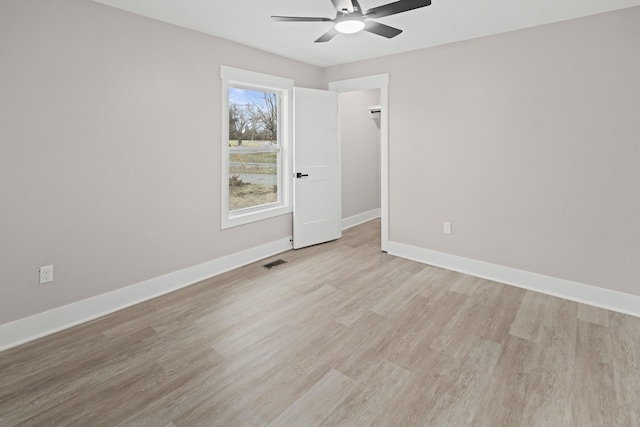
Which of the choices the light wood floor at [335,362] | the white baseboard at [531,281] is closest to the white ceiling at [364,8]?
the white baseboard at [531,281]

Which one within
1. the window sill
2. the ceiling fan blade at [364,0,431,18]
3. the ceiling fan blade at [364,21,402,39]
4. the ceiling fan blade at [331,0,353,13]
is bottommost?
the window sill

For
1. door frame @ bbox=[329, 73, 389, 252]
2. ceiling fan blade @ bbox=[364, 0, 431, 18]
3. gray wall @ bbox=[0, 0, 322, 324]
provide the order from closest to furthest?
ceiling fan blade @ bbox=[364, 0, 431, 18], gray wall @ bbox=[0, 0, 322, 324], door frame @ bbox=[329, 73, 389, 252]

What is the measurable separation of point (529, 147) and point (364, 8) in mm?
2083

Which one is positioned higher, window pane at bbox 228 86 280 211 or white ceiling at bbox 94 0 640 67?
white ceiling at bbox 94 0 640 67

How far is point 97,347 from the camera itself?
2314 mm

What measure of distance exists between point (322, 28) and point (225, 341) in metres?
3.03

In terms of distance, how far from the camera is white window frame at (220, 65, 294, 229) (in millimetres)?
3592

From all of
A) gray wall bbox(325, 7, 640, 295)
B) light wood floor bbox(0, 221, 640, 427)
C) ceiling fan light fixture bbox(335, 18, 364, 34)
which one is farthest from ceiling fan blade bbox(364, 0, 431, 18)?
light wood floor bbox(0, 221, 640, 427)

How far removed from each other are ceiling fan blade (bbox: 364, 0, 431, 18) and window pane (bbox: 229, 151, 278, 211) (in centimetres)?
224

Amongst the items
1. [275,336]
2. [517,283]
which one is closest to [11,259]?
[275,336]

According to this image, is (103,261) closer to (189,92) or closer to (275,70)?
(189,92)

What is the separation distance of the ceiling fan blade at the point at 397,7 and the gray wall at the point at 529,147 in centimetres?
165

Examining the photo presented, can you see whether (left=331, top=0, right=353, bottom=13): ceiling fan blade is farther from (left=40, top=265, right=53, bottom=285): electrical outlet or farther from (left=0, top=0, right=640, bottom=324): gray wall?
(left=40, top=265, right=53, bottom=285): electrical outlet

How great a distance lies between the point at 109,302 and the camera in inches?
111
